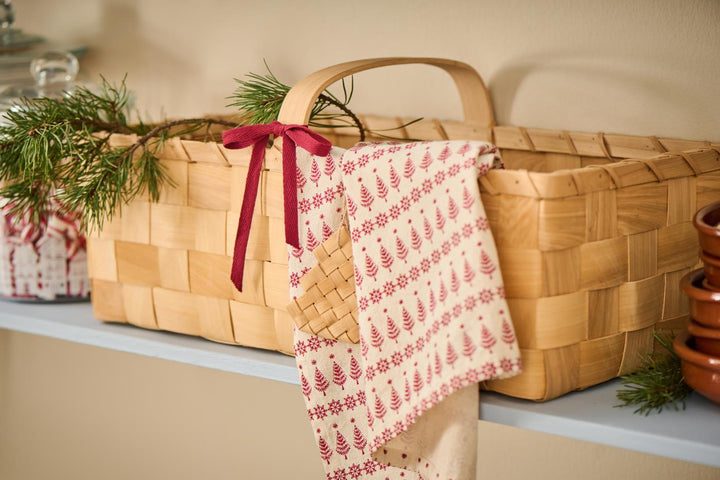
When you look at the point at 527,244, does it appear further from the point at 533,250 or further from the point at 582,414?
the point at 582,414

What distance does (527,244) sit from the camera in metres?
0.65

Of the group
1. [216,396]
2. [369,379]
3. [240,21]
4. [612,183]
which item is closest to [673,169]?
[612,183]

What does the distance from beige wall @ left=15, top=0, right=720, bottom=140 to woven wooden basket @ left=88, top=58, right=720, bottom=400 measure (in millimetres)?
41

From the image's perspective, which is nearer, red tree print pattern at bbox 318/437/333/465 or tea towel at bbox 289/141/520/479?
tea towel at bbox 289/141/520/479

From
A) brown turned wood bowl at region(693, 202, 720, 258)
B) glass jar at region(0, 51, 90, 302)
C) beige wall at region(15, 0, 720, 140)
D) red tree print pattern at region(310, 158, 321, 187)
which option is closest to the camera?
brown turned wood bowl at region(693, 202, 720, 258)

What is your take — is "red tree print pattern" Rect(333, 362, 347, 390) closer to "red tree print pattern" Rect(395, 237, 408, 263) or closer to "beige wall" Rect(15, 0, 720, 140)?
"red tree print pattern" Rect(395, 237, 408, 263)

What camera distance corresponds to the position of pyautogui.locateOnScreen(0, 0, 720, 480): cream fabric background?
879 mm

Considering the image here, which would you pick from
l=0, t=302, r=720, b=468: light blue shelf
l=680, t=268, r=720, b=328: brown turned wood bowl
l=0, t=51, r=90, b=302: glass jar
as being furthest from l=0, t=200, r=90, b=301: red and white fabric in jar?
l=680, t=268, r=720, b=328: brown turned wood bowl

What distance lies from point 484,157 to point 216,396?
0.73 m

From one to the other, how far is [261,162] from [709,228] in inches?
15.0

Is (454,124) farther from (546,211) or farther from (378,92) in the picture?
(546,211)

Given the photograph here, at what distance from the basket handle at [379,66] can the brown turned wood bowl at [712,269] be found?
1.05 ft

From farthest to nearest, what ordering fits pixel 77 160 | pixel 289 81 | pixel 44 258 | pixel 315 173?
pixel 289 81 → pixel 44 258 → pixel 77 160 → pixel 315 173

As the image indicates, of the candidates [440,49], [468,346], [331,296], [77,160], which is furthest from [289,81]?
[468,346]
